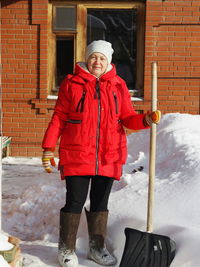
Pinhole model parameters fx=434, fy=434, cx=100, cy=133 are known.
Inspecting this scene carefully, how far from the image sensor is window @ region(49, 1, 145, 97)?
7078mm

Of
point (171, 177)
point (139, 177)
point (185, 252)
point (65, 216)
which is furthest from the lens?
point (139, 177)

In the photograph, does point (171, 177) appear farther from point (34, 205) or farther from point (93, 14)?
point (93, 14)

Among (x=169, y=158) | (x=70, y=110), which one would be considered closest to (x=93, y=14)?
(x=169, y=158)

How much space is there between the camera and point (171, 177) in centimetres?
392

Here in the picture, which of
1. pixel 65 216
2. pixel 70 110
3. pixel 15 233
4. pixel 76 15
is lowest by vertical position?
pixel 15 233

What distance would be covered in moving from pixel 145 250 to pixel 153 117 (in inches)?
34.5

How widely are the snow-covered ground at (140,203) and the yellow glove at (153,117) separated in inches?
30.8

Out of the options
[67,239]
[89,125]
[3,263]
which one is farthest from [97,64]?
[3,263]

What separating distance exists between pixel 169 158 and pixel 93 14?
11.9 feet

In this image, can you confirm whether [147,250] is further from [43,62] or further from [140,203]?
[43,62]

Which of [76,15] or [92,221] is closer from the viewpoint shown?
[92,221]

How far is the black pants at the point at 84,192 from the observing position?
293cm

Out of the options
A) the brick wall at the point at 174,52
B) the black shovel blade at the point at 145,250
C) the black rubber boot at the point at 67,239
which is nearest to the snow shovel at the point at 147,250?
the black shovel blade at the point at 145,250

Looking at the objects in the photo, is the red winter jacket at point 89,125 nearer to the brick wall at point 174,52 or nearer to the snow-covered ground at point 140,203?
the snow-covered ground at point 140,203
